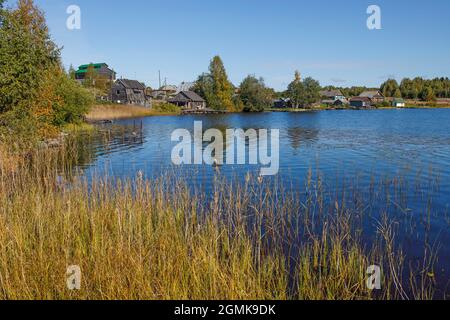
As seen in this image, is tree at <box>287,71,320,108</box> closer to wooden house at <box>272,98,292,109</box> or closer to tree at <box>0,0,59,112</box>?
wooden house at <box>272,98,292,109</box>

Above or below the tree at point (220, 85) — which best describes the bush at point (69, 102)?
below

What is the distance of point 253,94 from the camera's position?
107 m

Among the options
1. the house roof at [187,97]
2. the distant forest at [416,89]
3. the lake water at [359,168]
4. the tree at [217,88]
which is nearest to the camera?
the lake water at [359,168]

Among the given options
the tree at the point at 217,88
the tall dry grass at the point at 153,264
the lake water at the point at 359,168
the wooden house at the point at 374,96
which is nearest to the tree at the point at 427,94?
the wooden house at the point at 374,96

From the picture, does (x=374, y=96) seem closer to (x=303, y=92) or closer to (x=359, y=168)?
(x=303, y=92)

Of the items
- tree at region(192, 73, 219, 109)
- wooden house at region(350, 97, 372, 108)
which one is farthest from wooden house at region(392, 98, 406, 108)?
tree at region(192, 73, 219, 109)

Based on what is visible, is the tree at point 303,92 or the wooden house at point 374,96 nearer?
the tree at point 303,92

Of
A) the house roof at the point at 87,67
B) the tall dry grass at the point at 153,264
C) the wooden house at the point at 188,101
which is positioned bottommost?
the tall dry grass at the point at 153,264

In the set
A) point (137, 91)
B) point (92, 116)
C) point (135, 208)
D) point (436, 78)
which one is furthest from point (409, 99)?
point (135, 208)

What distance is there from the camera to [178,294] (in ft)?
17.5

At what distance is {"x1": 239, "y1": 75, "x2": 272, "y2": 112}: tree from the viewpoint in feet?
351

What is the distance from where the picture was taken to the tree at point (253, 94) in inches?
4218

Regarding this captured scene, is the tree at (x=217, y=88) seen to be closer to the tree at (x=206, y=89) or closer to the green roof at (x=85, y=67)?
the tree at (x=206, y=89)

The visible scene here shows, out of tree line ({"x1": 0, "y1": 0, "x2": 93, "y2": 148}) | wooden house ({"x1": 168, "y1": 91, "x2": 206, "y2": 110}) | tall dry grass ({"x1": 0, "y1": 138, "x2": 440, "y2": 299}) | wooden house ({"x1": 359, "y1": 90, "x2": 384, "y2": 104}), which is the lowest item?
tall dry grass ({"x1": 0, "y1": 138, "x2": 440, "y2": 299})
